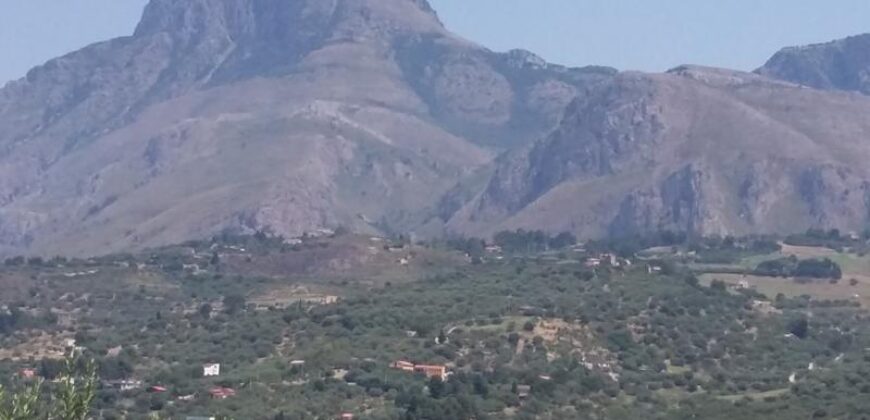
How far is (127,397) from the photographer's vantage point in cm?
10975

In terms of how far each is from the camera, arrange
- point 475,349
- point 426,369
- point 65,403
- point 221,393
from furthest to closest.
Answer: point 475,349 → point 426,369 → point 221,393 → point 65,403

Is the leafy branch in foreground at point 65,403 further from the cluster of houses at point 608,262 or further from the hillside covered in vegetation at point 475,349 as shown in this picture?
the cluster of houses at point 608,262

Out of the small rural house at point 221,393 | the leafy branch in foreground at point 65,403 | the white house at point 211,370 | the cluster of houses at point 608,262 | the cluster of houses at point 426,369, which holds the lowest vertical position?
the small rural house at point 221,393

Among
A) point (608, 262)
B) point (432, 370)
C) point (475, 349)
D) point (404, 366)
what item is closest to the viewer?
point (432, 370)

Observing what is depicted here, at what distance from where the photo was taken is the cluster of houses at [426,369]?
380ft

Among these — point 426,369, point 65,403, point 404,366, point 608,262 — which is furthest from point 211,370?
point 65,403

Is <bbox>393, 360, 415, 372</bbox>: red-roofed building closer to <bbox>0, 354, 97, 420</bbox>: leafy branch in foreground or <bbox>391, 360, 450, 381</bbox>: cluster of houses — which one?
<bbox>391, 360, 450, 381</bbox>: cluster of houses

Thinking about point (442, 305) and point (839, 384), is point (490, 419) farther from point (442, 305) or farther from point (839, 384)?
point (442, 305)

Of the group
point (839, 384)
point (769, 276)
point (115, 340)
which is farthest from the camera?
point (769, 276)

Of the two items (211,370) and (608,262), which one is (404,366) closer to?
(211,370)

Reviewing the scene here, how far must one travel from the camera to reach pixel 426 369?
4611 inches

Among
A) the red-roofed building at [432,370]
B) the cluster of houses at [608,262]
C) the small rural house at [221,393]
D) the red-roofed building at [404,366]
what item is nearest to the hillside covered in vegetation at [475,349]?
the small rural house at [221,393]

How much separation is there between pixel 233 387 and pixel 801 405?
104 feet

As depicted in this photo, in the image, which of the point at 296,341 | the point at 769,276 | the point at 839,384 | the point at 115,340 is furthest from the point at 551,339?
the point at 769,276
